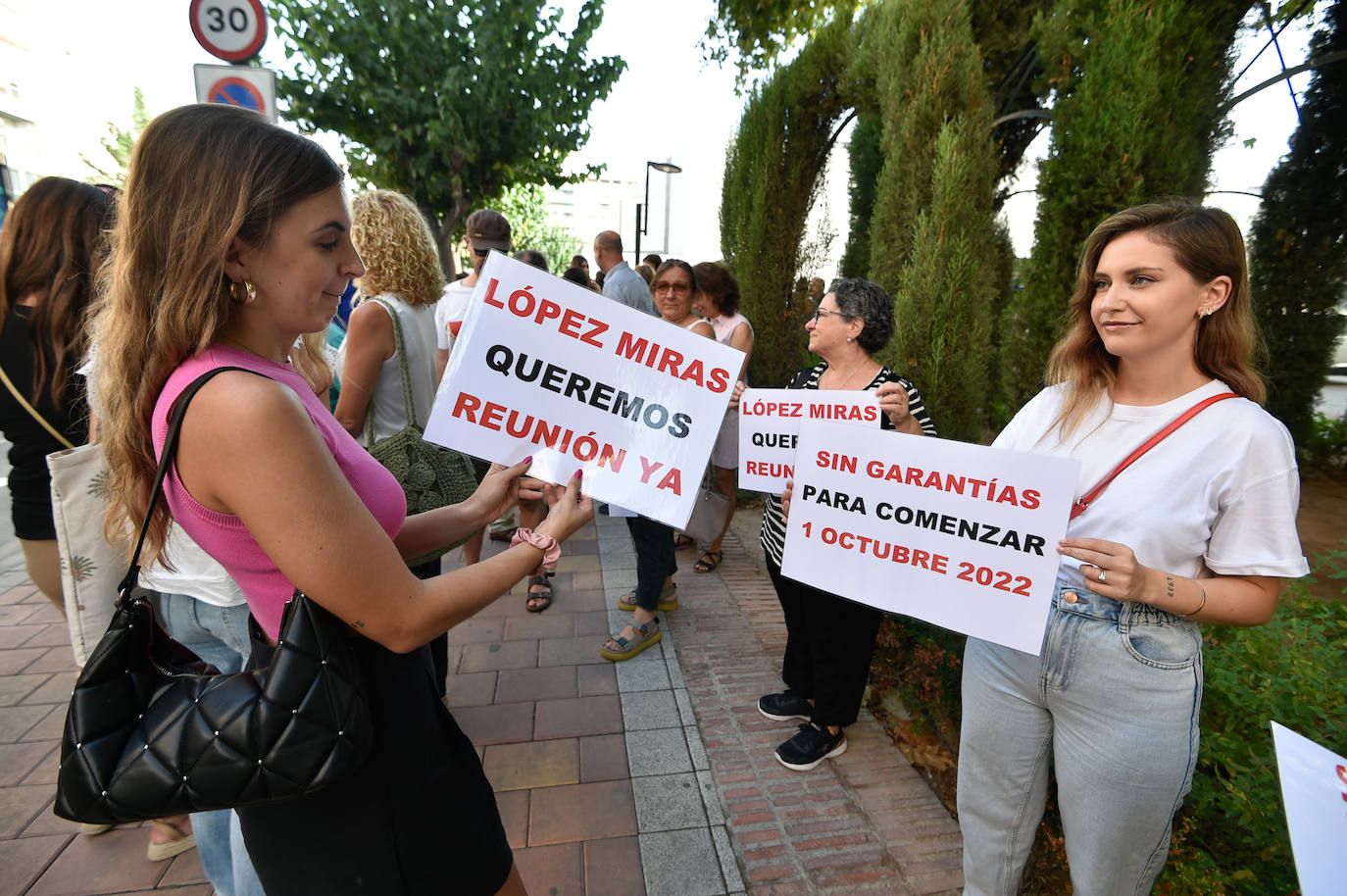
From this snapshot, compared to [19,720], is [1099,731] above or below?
above

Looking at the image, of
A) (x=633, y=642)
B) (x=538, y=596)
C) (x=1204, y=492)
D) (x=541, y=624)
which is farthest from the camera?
(x=538, y=596)

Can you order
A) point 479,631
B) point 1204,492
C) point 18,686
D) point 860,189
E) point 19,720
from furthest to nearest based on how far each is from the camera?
point 860,189
point 479,631
point 18,686
point 19,720
point 1204,492

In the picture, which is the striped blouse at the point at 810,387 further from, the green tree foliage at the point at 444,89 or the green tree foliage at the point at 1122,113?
the green tree foliage at the point at 444,89

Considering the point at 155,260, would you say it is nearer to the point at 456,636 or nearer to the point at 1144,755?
the point at 1144,755

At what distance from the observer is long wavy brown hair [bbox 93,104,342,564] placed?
107 centimetres

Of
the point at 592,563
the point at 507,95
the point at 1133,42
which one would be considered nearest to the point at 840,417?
the point at 1133,42

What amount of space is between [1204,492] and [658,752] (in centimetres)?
235

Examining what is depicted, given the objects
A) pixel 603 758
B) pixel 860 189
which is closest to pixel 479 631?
pixel 603 758

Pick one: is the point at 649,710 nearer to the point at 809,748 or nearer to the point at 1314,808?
the point at 809,748

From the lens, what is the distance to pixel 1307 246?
497 centimetres

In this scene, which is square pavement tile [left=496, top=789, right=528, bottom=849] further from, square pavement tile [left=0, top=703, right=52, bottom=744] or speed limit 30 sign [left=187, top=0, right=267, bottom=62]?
speed limit 30 sign [left=187, top=0, right=267, bottom=62]

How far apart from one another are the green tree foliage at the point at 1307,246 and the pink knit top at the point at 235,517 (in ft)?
19.2

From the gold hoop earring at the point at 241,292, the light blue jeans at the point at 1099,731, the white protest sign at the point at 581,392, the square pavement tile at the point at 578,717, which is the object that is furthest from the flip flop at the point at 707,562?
the gold hoop earring at the point at 241,292

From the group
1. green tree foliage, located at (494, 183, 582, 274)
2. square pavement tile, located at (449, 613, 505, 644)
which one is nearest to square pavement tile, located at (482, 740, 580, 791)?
square pavement tile, located at (449, 613, 505, 644)
